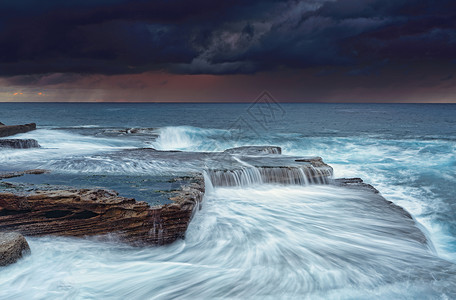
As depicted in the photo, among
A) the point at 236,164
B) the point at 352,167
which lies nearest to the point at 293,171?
the point at 236,164

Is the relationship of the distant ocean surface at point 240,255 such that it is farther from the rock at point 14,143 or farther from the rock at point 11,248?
the rock at point 14,143

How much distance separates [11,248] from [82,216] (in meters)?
1.05

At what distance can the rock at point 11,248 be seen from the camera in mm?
4523

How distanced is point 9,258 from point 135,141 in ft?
42.4

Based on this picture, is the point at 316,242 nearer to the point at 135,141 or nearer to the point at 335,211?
the point at 335,211

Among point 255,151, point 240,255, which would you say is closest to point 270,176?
point 255,151

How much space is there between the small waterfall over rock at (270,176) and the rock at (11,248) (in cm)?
489

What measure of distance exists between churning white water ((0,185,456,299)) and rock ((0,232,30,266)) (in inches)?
4.9

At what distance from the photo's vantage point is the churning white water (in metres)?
4.45

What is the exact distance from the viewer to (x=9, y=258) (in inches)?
181

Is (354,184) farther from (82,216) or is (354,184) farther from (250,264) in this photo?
(82,216)

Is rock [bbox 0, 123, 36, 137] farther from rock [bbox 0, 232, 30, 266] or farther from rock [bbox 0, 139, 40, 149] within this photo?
rock [bbox 0, 232, 30, 266]

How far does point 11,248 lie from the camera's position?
15.2ft

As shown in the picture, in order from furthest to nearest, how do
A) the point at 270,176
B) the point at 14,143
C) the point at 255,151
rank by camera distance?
the point at 255,151 → the point at 14,143 → the point at 270,176
